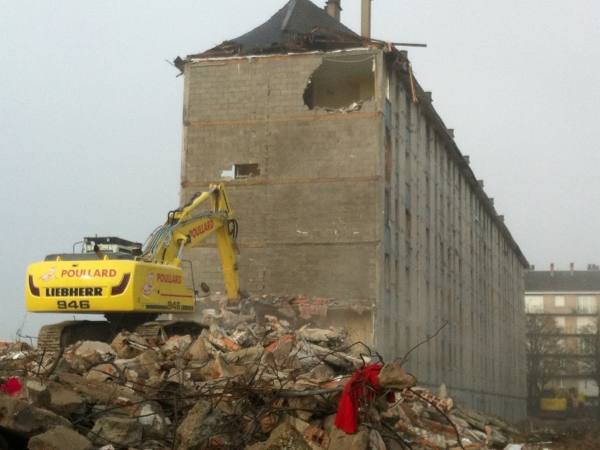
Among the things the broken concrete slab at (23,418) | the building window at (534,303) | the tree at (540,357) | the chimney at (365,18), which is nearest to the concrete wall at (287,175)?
the chimney at (365,18)

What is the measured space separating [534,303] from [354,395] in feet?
354

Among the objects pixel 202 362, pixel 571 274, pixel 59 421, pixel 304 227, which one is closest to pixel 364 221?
pixel 304 227

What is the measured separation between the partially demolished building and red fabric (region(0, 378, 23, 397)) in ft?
56.0

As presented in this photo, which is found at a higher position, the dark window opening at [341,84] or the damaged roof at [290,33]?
the damaged roof at [290,33]

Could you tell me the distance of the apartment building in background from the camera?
336ft

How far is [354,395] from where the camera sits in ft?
30.0

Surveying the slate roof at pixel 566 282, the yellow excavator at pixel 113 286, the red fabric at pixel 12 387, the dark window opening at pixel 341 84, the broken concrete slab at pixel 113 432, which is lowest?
the broken concrete slab at pixel 113 432

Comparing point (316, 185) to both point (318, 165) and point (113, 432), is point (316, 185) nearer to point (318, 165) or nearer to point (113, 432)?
point (318, 165)

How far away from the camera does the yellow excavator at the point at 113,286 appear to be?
16.3 metres

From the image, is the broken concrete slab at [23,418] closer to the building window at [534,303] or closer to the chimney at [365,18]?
the chimney at [365,18]

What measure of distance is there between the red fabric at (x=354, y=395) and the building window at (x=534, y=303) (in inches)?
4172

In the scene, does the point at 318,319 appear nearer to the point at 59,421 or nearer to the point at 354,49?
the point at 354,49

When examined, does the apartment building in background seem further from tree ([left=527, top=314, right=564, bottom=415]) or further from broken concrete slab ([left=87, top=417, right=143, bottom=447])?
broken concrete slab ([left=87, top=417, right=143, bottom=447])

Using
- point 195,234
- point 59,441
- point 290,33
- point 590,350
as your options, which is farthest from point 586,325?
point 59,441
